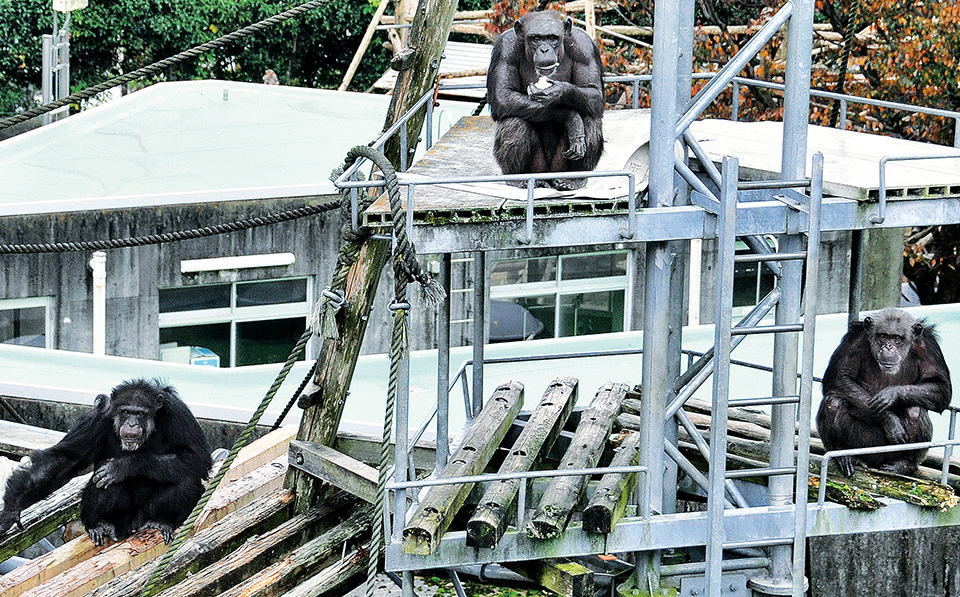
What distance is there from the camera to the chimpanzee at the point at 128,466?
29.0 ft

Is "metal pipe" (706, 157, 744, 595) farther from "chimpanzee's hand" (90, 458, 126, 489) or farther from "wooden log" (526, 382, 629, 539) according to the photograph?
"chimpanzee's hand" (90, 458, 126, 489)

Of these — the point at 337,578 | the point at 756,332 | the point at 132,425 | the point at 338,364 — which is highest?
the point at 756,332

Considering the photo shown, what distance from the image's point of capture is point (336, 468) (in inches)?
361

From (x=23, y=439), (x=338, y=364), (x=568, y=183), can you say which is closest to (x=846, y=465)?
(x=568, y=183)

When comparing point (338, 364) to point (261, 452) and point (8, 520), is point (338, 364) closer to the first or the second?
point (261, 452)

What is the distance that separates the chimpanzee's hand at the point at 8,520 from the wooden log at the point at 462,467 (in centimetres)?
302

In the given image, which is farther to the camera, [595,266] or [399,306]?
[595,266]

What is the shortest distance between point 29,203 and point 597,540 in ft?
33.0

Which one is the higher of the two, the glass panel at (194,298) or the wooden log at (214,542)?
the glass panel at (194,298)

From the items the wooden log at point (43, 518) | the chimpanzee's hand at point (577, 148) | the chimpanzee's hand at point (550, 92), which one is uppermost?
the chimpanzee's hand at point (550, 92)

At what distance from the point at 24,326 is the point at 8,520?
7.87 metres

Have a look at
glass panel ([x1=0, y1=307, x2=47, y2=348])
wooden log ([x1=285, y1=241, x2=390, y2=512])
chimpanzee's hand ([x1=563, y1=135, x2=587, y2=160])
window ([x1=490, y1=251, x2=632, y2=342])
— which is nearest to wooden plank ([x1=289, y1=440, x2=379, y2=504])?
wooden log ([x1=285, y1=241, x2=390, y2=512])

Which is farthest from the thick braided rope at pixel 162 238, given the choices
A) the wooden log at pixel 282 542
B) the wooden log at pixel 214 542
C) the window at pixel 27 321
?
Answer: the window at pixel 27 321

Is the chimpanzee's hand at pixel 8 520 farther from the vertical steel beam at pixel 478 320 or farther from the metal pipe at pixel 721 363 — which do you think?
the metal pipe at pixel 721 363
